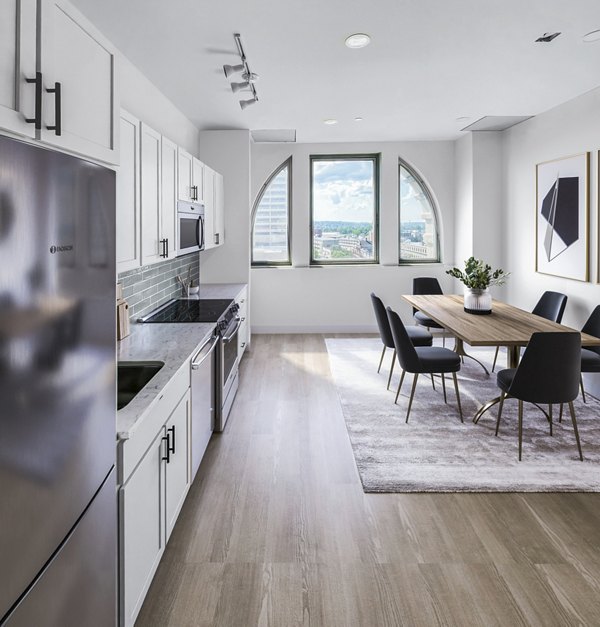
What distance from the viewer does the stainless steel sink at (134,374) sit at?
234 centimetres

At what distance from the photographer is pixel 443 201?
7168 millimetres

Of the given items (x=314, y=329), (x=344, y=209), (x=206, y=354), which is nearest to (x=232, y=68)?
(x=206, y=354)

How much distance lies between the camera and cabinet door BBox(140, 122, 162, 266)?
2.92 meters

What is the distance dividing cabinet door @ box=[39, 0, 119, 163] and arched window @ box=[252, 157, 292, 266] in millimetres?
5478

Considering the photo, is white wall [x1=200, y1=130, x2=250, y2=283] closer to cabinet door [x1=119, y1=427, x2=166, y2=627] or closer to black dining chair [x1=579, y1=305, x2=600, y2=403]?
black dining chair [x1=579, y1=305, x2=600, y2=403]

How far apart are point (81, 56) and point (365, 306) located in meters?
6.08

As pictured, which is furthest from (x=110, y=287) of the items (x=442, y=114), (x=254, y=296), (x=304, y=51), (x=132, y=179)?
(x=254, y=296)

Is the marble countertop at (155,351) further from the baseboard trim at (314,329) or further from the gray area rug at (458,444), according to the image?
the baseboard trim at (314,329)

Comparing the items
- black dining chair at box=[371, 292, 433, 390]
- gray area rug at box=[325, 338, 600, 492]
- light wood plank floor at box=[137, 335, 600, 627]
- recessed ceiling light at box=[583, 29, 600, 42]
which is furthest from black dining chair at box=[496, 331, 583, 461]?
recessed ceiling light at box=[583, 29, 600, 42]

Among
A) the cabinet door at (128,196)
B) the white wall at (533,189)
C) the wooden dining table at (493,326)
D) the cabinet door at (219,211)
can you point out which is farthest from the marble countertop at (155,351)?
the white wall at (533,189)

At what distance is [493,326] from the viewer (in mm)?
3887

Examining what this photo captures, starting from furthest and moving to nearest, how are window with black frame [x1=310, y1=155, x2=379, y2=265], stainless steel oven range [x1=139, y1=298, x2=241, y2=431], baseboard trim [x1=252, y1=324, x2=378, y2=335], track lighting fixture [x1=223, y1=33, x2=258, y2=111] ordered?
baseboard trim [x1=252, y1=324, x2=378, y2=335], window with black frame [x1=310, y1=155, x2=379, y2=265], stainless steel oven range [x1=139, y1=298, x2=241, y2=431], track lighting fixture [x1=223, y1=33, x2=258, y2=111]

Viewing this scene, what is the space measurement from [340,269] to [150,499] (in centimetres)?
563

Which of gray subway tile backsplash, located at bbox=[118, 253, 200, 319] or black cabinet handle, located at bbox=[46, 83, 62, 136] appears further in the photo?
gray subway tile backsplash, located at bbox=[118, 253, 200, 319]
